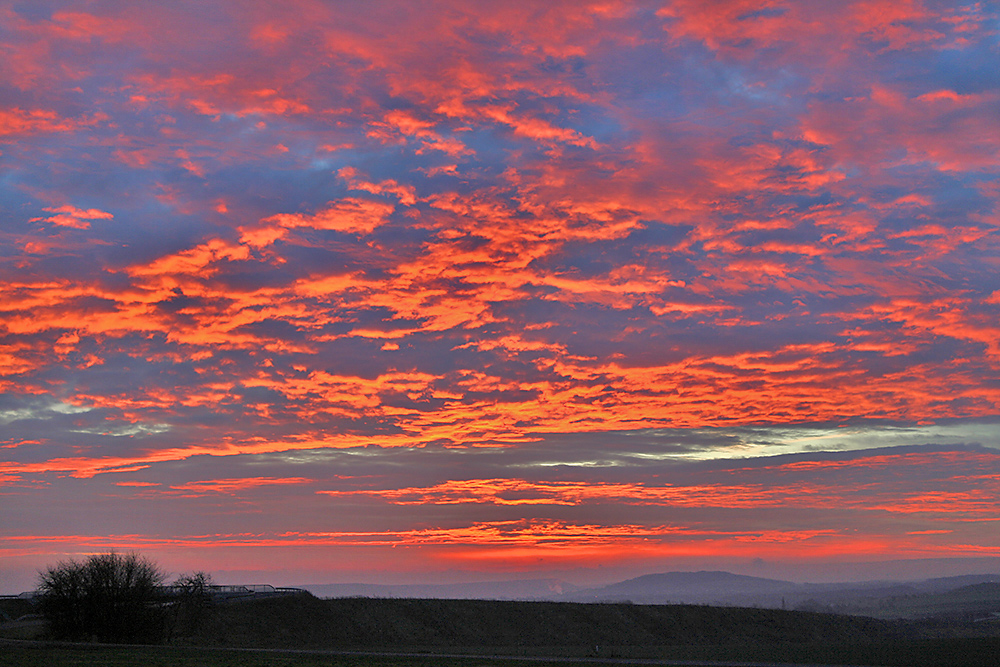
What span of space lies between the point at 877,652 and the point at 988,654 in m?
7.99

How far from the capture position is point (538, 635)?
332 feet

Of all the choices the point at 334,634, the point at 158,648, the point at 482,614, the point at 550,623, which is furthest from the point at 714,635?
the point at 158,648

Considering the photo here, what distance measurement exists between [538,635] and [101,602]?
51.8 meters

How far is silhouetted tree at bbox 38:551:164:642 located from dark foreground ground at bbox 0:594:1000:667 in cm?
357

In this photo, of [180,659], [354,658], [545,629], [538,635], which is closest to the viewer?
[180,659]

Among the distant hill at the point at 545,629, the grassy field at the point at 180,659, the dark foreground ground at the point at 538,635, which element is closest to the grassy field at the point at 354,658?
the grassy field at the point at 180,659

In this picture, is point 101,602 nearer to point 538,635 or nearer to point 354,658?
point 354,658

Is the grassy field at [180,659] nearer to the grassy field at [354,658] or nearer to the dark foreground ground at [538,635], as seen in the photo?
the grassy field at [354,658]

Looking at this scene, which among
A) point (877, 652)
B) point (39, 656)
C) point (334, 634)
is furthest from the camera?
point (334, 634)

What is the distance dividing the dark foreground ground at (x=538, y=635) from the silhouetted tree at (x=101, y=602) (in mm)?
3567

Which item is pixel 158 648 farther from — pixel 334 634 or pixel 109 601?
pixel 334 634

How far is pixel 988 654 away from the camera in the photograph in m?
62.7

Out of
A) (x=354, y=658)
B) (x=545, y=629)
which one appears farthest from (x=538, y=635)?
(x=354, y=658)

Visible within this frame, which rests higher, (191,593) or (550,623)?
(191,593)
